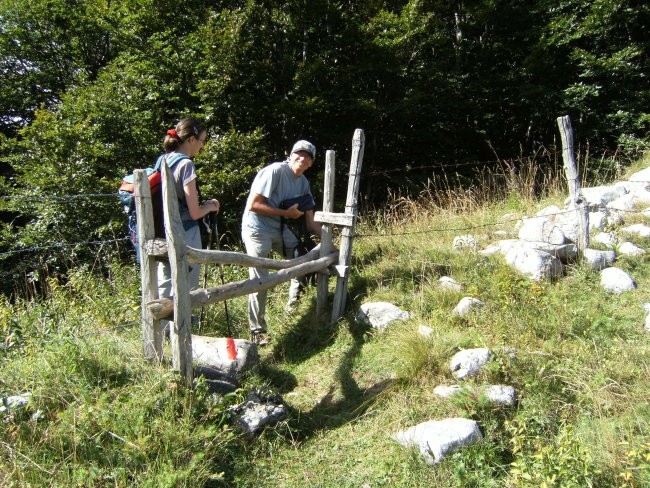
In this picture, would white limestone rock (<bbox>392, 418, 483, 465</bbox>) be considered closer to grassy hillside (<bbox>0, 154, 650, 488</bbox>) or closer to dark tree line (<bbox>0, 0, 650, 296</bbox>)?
grassy hillside (<bbox>0, 154, 650, 488</bbox>)

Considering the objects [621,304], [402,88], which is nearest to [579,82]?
[402,88]

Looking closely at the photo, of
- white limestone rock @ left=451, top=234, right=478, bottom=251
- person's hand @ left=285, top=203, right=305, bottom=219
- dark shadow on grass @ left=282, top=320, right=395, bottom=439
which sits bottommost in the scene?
dark shadow on grass @ left=282, top=320, right=395, bottom=439

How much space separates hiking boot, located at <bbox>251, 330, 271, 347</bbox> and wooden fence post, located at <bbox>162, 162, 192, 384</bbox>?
5.27 ft

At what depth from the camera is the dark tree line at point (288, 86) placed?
8.85 meters

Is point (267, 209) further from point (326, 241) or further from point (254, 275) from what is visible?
point (326, 241)

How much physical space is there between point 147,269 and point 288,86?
24.7 feet

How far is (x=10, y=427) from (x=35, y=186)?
280 inches

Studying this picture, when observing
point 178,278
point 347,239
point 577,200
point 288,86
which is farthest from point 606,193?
point 178,278

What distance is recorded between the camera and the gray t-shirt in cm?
479

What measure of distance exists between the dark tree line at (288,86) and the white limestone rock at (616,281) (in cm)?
407

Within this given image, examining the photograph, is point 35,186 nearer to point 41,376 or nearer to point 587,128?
point 41,376

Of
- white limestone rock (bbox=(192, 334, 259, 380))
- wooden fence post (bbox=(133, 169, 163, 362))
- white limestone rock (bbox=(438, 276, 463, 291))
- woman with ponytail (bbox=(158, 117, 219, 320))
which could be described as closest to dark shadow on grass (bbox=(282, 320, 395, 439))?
white limestone rock (bbox=(192, 334, 259, 380))

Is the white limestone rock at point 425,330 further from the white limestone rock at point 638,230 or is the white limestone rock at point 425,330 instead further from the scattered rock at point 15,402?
the white limestone rock at point 638,230

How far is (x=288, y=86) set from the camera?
10.2m
